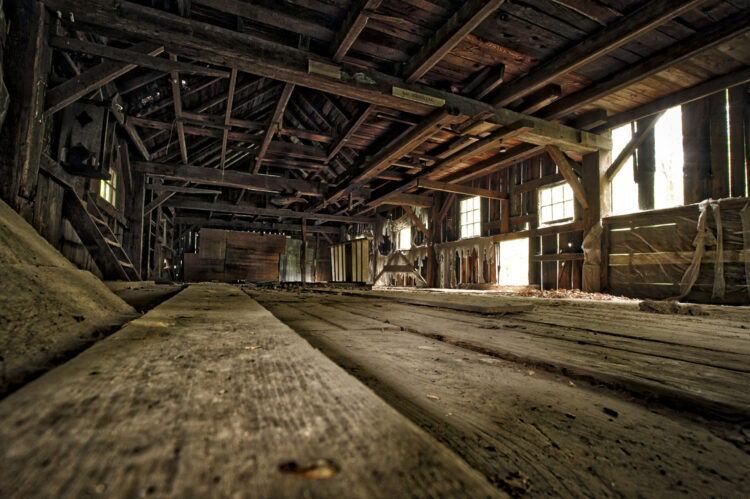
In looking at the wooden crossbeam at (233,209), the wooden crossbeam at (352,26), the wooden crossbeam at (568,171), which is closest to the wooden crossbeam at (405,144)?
the wooden crossbeam at (352,26)

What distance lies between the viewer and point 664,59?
4.23 meters

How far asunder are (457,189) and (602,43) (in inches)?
185

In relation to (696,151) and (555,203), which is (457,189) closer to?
(555,203)

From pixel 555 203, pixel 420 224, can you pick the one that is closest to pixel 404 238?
pixel 420 224

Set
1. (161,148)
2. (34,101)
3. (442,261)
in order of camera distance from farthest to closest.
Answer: (442,261) < (161,148) < (34,101)

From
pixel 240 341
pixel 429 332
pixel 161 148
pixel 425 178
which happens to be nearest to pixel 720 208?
pixel 425 178

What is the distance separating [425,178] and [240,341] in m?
7.63

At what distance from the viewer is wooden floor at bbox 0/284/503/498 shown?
297 millimetres

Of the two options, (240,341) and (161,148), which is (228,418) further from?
(161,148)

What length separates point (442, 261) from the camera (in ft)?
34.1

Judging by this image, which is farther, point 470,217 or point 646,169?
point 470,217

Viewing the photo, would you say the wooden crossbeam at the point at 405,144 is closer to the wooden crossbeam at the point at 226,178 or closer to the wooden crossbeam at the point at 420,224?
the wooden crossbeam at the point at 226,178

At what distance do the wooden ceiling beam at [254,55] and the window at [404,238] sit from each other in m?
7.38

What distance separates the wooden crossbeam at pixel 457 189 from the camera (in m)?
8.11
